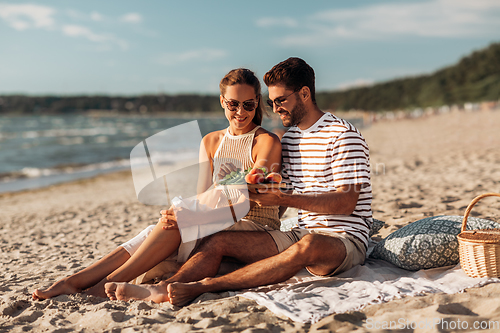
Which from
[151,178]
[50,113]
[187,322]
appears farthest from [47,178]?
[50,113]

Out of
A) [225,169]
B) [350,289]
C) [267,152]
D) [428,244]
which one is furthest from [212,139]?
[428,244]

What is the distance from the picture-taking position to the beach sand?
7.28ft

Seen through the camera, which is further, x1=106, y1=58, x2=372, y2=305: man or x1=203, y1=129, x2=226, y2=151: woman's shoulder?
x1=203, y1=129, x2=226, y2=151: woman's shoulder

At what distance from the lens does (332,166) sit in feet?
9.18

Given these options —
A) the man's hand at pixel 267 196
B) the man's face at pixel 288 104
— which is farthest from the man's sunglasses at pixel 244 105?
the man's hand at pixel 267 196

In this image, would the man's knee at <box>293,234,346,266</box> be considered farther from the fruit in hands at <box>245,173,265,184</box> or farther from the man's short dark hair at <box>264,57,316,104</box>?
the man's short dark hair at <box>264,57,316,104</box>

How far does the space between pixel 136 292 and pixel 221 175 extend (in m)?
0.97

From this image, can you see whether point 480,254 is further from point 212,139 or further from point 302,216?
point 212,139

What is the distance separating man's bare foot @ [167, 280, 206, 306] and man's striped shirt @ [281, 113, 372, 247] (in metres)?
0.91

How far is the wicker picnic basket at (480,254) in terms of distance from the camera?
8.06 ft

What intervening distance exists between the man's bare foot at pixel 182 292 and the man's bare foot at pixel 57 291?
2.69 feet

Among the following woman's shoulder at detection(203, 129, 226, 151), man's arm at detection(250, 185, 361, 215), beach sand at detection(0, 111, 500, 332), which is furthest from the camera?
woman's shoulder at detection(203, 129, 226, 151)

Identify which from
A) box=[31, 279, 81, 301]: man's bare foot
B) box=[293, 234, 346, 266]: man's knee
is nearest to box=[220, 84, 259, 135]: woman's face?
box=[293, 234, 346, 266]: man's knee

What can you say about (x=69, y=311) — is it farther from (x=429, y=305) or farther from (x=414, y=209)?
(x=414, y=209)
